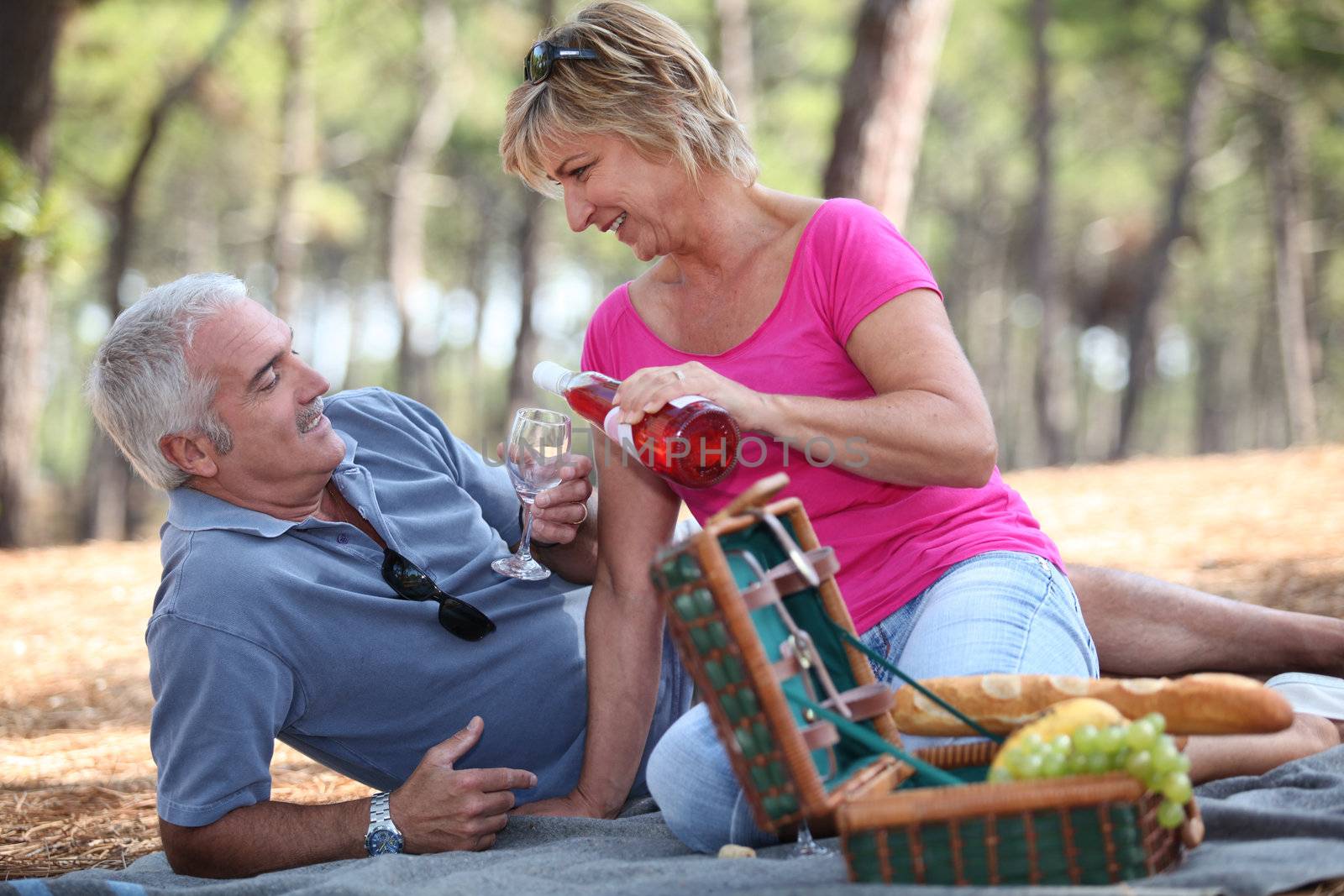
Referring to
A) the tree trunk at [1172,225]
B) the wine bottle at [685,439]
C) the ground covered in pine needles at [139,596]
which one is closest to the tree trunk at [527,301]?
the ground covered in pine needles at [139,596]

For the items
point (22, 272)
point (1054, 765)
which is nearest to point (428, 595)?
point (1054, 765)

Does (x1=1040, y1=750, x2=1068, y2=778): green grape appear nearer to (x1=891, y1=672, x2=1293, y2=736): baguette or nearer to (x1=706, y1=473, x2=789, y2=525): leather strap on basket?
(x1=891, y1=672, x2=1293, y2=736): baguette

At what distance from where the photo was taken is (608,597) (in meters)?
3.07

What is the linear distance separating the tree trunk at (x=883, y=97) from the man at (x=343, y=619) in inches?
184

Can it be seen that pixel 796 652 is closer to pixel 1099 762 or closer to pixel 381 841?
pixel 1099 762

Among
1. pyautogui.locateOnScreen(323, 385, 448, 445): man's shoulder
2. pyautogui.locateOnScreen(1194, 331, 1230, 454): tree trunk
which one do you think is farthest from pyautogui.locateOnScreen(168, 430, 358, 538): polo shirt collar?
pyautogui.locateOnScreen(1194, 331, 1230, 454): tree trunk

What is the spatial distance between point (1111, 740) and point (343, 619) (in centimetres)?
167

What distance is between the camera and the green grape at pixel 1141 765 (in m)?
1.72

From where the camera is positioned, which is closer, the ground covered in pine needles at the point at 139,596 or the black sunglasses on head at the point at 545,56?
the black sunglasses on head at the point at 545,56

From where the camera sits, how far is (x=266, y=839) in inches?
97.9

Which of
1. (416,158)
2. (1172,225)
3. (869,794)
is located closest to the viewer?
(869,794)

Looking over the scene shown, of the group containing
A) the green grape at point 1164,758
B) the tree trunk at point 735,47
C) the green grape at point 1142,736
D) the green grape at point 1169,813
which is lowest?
the green grape at point 1169,813

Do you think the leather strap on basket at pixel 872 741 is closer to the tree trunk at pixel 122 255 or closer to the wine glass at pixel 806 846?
the wine glass at pixel 806 846

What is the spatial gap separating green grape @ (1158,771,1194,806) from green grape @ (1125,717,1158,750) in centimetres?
6
